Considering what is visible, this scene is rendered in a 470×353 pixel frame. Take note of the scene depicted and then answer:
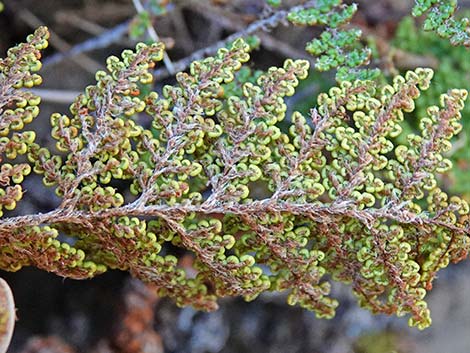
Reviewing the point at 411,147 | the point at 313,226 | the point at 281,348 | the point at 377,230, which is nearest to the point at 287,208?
the point at 313,226

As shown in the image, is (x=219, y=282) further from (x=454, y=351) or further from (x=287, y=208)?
(x=454, y=351)

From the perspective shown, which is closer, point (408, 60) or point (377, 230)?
point (377, 230)

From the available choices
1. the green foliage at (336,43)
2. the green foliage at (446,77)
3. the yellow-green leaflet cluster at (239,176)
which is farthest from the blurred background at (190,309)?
the yellow-green leaflet cluster at (239,176)

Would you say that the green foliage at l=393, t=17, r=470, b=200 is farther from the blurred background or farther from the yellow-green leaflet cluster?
the yellow-green leaflet cluster

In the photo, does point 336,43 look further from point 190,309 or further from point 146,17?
point 190,309

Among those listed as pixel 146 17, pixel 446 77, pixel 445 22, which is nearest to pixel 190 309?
pixel 146 17

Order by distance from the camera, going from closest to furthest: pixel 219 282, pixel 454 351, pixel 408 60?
pixel 219 282 < pixel 408 60 < pixel 454 351
